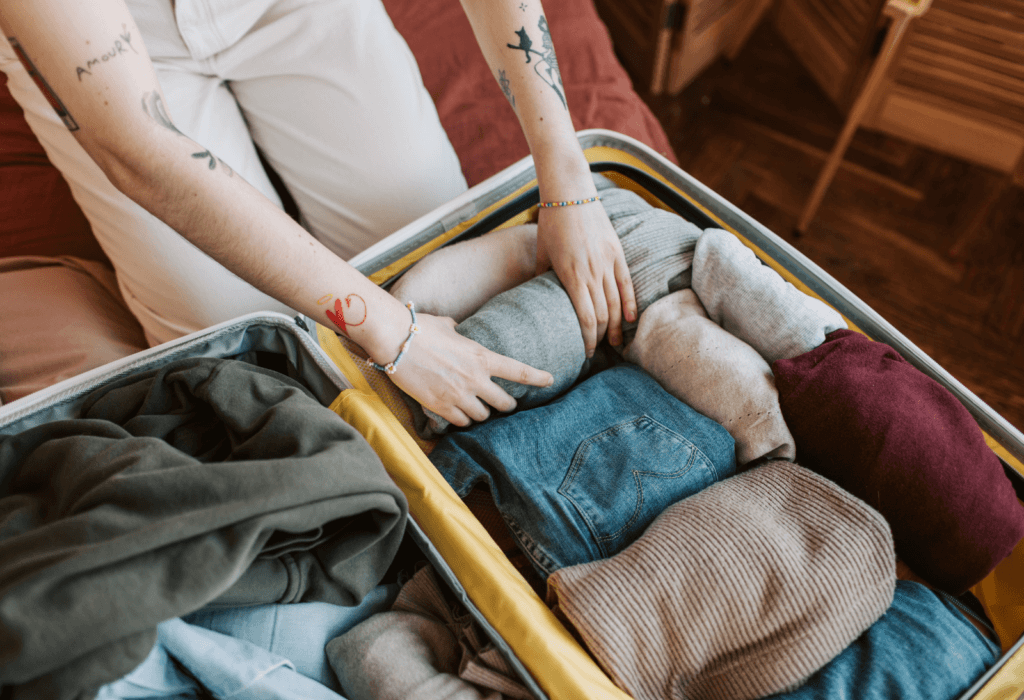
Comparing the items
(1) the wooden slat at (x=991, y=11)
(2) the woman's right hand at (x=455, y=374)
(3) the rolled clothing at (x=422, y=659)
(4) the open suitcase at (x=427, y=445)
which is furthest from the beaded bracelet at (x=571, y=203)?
(1) the wooden slat at (x=991, y=11)

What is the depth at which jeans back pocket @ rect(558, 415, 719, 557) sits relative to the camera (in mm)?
548

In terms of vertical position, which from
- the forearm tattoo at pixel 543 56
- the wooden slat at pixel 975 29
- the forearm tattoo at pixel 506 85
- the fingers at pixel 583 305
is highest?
the forearm tattoo at pixel 543 56

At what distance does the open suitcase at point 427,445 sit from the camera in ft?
1.50

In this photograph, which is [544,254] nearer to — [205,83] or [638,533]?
Answer: [638,533]

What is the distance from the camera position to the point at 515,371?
62 cm

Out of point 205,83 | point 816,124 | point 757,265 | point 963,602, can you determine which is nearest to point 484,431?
point 757,265

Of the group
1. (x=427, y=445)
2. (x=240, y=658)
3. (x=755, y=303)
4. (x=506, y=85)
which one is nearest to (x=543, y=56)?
(x=506, y=85)

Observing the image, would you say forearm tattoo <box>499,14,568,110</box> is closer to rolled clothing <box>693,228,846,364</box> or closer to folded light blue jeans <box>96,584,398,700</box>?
rolled clothing <box>693,228,846,364</box>

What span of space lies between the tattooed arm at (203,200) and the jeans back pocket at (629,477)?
0.35 feet

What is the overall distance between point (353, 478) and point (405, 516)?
7cm

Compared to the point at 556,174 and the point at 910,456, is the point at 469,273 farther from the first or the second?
the point at 910,456

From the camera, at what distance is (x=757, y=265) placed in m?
0.67

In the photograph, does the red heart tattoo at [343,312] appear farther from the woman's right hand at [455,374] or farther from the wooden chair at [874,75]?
the wooden chair at [874,75]

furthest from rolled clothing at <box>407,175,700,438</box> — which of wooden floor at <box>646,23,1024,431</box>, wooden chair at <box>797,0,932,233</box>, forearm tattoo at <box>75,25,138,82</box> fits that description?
wooden floor at <box>646,23,1024,431</box>
